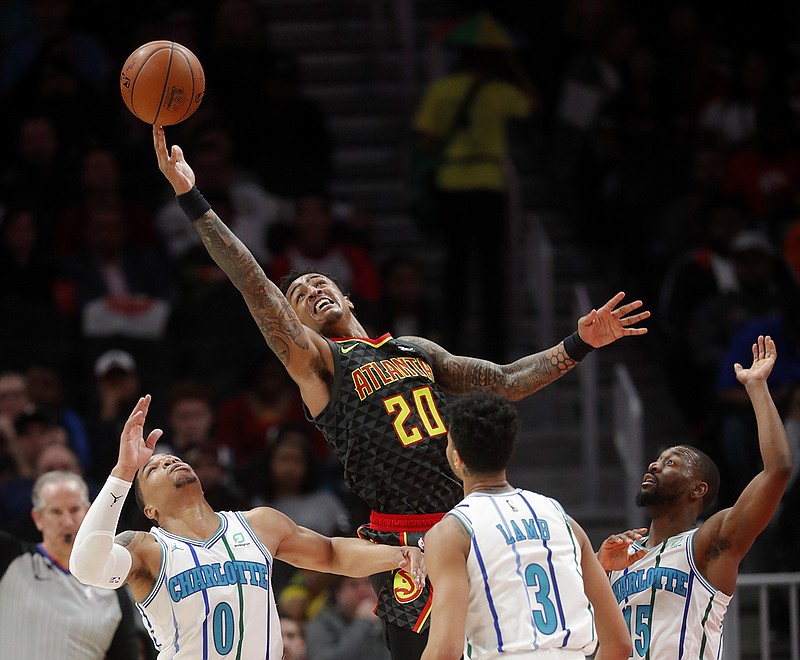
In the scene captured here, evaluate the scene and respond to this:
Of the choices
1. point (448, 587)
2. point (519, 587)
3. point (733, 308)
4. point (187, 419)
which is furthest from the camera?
point (733, 308)

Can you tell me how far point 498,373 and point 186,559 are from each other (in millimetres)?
1790

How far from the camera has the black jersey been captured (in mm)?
6336

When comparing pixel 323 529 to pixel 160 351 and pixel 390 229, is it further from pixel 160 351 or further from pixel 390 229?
pixel 390 229

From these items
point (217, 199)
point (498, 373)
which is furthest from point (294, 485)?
point (498, 373)

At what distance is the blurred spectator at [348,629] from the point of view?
8680 millimetres

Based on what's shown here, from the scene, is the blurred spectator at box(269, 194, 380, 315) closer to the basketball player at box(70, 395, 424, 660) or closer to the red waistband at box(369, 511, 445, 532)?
the red waistband at box(369, 511, 445, 532)

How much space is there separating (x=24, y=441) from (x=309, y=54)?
687 centimetres

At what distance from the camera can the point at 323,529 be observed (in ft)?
32.0

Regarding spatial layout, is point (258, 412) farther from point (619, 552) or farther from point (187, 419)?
point (619, 552)

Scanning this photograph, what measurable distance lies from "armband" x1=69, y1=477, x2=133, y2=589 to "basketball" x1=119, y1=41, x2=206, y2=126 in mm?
1806

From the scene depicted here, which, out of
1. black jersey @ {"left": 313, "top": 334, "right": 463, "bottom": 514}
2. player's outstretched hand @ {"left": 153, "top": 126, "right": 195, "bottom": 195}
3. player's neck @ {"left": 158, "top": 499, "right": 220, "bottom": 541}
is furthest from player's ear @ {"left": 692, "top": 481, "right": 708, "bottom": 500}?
player's outstretched hand @ {"left": 153, "top": 126, "right": 195, "bottom": 195}

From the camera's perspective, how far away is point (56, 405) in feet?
35.0

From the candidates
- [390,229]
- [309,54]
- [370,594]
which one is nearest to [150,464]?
[370,594]

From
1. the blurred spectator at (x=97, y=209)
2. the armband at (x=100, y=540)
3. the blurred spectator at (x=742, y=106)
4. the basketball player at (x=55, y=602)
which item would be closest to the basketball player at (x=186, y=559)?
the armband at (x=100, y=540)
